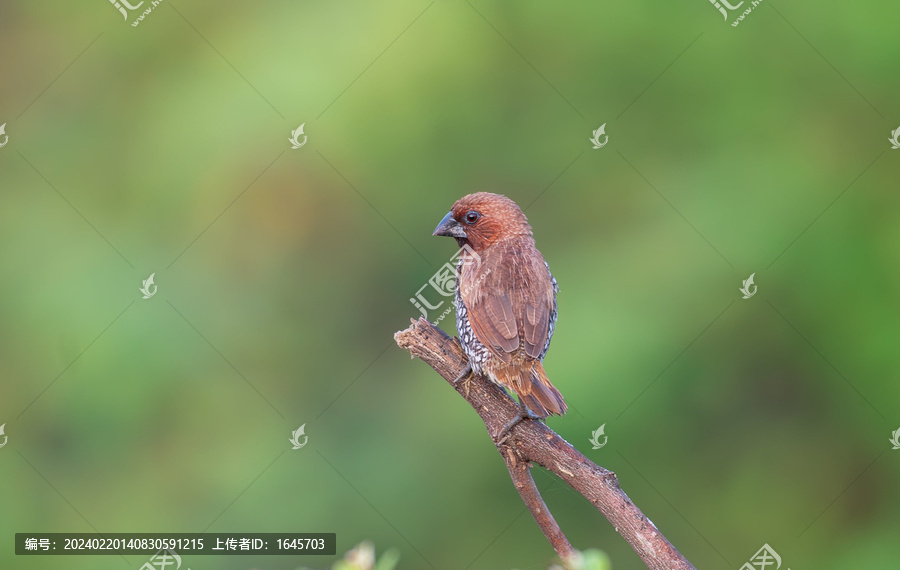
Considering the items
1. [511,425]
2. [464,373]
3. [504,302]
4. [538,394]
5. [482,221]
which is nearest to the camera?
[511,425]

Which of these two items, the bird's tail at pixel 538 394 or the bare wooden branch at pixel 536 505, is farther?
the bird's tail at pixel 538 394

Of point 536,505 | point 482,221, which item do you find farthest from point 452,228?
point 536,505

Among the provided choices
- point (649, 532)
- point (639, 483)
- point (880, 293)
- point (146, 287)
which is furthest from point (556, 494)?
point (146, 287)

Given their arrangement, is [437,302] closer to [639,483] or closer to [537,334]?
[537,334]

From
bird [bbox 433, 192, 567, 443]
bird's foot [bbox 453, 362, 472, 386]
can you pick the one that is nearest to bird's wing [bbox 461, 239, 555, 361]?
bird [bbox 433, 192, 567, 443]

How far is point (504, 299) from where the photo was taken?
358 cm

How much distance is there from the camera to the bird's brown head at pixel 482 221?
3990mm

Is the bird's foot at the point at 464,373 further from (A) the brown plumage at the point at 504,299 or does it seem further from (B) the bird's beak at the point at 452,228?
(B) the bird's beak at the point at 452,228

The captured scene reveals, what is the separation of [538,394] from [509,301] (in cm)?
45

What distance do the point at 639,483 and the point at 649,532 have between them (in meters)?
3.23

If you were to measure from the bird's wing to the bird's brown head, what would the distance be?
16 centimetres

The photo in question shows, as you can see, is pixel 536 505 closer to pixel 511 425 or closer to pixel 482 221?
pixel 511 425

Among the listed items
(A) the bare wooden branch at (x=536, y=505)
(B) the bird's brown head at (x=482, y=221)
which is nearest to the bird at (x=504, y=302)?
(B) the bird's brown head at (x=482, y=221)

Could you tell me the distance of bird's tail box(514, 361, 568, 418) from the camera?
324cm
